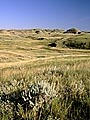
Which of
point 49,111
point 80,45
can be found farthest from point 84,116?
point 80,45

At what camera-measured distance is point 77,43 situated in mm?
64062

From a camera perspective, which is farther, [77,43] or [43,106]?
[77,43]

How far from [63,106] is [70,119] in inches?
12.1

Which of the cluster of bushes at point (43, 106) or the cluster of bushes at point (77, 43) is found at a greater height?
the cluster of bushes at point (43, 106)

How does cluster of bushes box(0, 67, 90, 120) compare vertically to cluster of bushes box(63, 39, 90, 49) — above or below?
above

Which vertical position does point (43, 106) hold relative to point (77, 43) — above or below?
above

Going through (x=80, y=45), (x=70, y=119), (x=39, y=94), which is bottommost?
(x=80, y=45)

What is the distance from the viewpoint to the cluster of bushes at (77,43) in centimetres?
6209

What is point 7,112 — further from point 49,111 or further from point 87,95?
point 87,95

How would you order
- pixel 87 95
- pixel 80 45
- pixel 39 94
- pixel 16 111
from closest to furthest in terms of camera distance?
pixel 16 111, pixel 39 94, pixel 87 95, pixel 80 45

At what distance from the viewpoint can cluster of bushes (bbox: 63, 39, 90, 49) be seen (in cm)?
6209

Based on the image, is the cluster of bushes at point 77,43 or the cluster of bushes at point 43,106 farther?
the cluster of bushes at point 77,43

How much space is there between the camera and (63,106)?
468 centimetres

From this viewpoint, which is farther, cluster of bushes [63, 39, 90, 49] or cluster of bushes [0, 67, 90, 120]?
cluster of bushes [63, 39, 90, 49]
